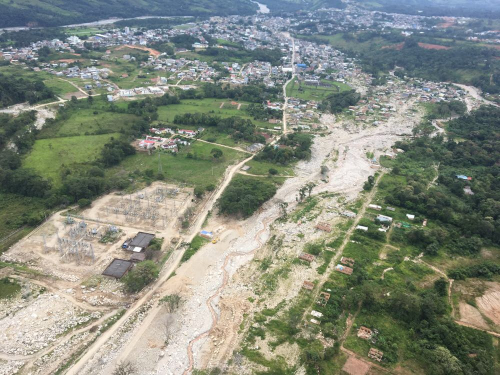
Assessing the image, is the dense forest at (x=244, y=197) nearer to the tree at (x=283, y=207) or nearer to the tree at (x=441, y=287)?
the tree at (x=283, y=207)

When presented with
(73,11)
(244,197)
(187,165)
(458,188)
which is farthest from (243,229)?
(73,11)

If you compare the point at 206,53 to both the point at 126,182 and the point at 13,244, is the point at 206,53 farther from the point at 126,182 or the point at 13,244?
Result: the point at 13,244

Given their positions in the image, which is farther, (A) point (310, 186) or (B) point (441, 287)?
(A) point (310, 186)

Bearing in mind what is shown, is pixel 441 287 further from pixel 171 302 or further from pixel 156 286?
pixel 156 286

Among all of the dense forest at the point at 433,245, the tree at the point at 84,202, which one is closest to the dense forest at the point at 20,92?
the tree at the point at 84,202

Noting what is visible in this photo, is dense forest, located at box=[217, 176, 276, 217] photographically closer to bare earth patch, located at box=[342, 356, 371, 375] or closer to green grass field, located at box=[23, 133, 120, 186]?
bare earth patch, located at box=[342, 356, 371, 375]

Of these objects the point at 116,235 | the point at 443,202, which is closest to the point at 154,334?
the point at 116,235
